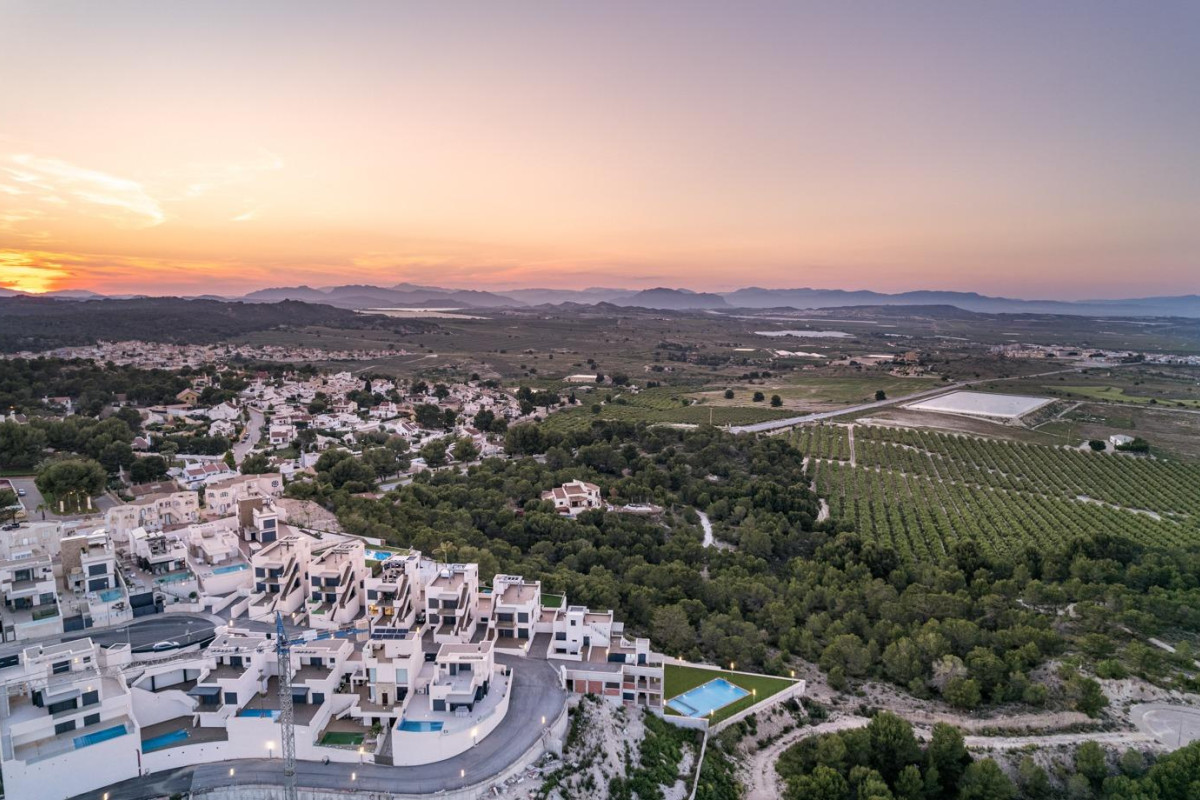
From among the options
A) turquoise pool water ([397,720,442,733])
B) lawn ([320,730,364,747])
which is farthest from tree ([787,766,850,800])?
lawn ([320,730,364,747])

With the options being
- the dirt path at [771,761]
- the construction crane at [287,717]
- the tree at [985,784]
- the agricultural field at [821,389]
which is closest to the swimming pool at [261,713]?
the construction crane at [287,717]

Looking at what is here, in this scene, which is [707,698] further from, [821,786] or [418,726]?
[418,726]

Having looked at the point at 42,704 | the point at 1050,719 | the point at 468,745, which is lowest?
the point at 1050,719

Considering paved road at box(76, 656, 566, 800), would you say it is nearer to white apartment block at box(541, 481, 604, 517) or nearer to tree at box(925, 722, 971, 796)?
tree at box(925, 722, 971, 796)

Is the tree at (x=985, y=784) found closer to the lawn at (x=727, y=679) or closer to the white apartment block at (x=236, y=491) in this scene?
the lawn at (x=727, y=679)

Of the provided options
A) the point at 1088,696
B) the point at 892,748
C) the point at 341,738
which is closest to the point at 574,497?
the point at 892,748

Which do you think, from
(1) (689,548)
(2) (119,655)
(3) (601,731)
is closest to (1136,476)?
(1) (689,548)

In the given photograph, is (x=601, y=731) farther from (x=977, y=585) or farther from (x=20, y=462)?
(x=20, y=462)
